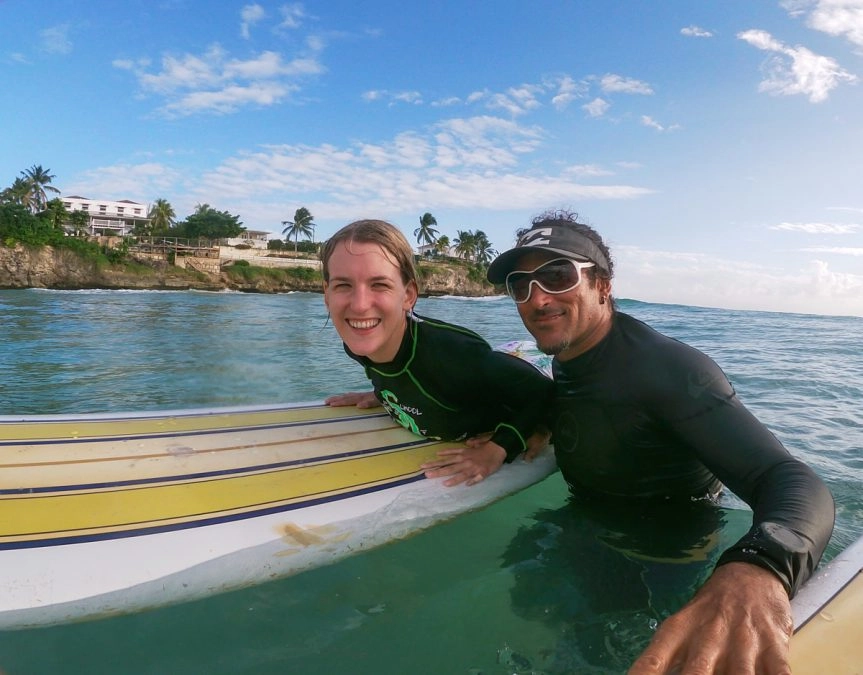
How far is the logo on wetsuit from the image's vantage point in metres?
2.96

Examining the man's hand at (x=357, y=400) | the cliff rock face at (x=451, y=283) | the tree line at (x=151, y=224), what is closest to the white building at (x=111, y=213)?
the tree line at (x=151, y=224)

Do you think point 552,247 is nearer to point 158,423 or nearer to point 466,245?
point 158,423

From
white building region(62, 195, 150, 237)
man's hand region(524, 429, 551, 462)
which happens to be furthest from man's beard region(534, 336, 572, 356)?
white building region(62, 195, 150, 237)

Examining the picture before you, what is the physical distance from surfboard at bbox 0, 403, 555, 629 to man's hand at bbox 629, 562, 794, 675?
142 centimetres

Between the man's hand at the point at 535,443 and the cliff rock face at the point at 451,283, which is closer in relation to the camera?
the man's hand at the point at 535,443

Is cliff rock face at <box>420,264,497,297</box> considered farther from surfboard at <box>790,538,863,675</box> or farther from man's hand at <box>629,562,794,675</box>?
man's hand at <box>629,562,794,675</box>

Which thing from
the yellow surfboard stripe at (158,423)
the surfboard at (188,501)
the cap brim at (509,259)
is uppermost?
the cap brim at (509,259)

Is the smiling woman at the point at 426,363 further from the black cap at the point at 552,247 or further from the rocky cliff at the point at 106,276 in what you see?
the rocky cliff at the point at 106,276

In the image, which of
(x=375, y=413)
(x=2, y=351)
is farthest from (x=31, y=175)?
(x=375, y=413)

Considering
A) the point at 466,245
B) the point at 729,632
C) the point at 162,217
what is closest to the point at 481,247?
the point at 466,245

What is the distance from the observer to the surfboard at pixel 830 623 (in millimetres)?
1188

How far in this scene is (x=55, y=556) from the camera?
1.79 metres

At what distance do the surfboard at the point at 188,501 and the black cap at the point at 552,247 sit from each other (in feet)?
3.68

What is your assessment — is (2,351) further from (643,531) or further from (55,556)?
(643,531)
